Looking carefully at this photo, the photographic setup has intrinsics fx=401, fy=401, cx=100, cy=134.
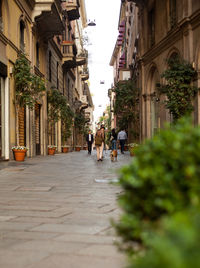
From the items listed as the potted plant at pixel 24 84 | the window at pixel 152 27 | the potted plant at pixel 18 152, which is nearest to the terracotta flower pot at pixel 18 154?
the potted plant at pixel 18 152

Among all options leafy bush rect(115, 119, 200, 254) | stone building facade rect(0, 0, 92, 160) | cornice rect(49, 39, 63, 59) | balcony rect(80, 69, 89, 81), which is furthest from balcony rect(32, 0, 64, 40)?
balcony rect(80, 69, 89, 81)

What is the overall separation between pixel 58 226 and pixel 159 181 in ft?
9.64

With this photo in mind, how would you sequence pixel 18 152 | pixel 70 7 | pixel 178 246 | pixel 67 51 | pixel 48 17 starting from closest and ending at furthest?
pixel 178 246 → pixel 18 152 → pixel 48 17 → pixel 67 51 → pixel 70 7

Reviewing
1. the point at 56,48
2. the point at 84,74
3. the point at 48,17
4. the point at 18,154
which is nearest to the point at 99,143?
the point at 18,154

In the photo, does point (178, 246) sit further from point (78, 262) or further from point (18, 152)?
point (18, 152)

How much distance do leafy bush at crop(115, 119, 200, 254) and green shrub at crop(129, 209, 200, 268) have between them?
0.99ft

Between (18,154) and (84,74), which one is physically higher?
(84,74)

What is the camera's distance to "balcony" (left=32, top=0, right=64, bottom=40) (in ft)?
63.1

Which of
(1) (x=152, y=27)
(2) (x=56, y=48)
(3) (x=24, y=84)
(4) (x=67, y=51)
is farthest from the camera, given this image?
(4) (x=67, y=51)

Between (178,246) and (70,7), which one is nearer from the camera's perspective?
(178,246)

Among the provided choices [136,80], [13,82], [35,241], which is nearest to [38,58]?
[13,82]

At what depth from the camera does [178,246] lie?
0.94 m

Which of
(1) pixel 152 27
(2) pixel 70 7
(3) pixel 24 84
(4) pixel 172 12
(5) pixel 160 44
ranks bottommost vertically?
(3) pixel 24 84

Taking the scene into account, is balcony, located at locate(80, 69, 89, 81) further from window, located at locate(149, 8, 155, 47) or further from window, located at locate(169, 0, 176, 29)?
window, located at locate(169, 0, 176, 29)
